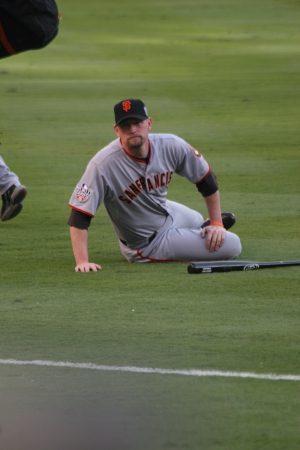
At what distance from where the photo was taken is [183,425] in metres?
3.72

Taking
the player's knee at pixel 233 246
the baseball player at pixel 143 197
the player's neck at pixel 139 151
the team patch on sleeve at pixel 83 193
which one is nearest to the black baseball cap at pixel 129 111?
the baseball player at pixel 143 197

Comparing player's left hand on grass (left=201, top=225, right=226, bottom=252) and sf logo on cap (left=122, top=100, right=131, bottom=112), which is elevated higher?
sf logo on cap (left=122, top=100, right=131, bottom=112)

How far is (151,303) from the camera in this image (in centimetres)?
565

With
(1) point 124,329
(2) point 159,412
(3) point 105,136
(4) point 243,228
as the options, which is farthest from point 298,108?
(2) point 159,412

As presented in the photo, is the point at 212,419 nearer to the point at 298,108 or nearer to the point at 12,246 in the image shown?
the point at 12,246

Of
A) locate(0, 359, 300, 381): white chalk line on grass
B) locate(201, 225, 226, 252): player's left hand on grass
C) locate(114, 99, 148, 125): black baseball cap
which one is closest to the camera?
locate(0, 359, 300, 381): white chalk line on grass

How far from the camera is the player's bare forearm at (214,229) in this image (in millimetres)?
6938

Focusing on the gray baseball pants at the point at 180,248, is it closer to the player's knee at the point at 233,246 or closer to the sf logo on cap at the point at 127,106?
the player's knee at the point at 233,246

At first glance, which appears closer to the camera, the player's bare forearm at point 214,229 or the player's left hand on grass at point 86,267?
the player's left hand on grass at point 86,267

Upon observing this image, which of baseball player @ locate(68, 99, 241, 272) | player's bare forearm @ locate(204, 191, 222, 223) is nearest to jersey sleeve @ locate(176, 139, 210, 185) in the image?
baseball player @ locate(68, 99, 241, 272)

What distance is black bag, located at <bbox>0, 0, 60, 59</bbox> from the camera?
264cm

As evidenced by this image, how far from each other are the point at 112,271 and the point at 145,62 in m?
16.1

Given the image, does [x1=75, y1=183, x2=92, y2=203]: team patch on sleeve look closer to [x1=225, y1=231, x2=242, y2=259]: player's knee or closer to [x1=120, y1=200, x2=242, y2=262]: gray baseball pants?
[x1=120, y1=200, x2=242, y2=262]: gray baseball pants

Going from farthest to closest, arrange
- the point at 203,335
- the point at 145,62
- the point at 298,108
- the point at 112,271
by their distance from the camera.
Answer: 1. the point at 145,62
2. the point at 298,108
3. the point at 112,271
4. the point at 203,335
